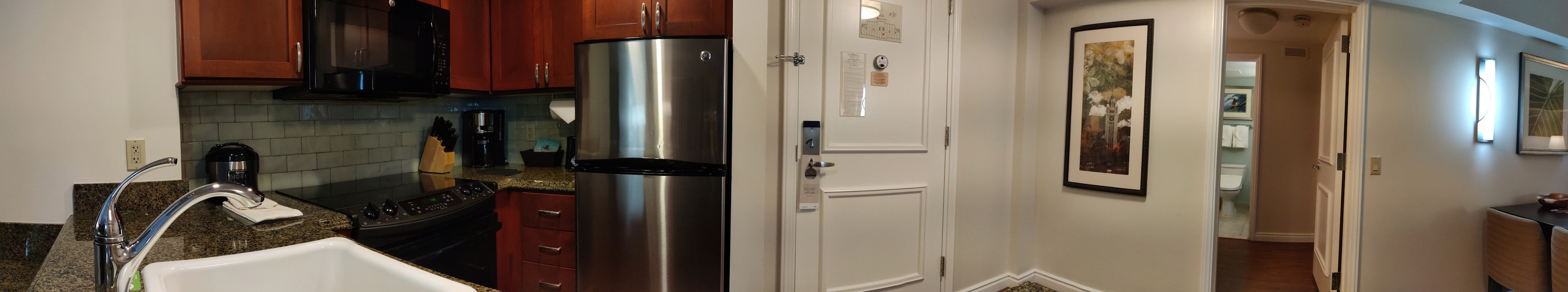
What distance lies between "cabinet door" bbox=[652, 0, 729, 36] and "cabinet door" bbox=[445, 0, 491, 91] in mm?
906

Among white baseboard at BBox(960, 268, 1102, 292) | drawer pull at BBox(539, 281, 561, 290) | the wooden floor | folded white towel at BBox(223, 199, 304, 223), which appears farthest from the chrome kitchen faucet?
the wooden floor

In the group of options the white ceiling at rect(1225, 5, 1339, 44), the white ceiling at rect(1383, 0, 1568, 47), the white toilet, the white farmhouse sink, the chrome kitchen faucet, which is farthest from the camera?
the white toilet

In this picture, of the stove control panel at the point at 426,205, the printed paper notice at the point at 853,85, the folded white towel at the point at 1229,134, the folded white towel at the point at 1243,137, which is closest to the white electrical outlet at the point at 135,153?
the stove control panel at the point at 426,205

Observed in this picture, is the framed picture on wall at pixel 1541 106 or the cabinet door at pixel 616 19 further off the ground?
the cabinet door at pixel 616 19

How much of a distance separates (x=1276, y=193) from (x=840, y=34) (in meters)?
4.05

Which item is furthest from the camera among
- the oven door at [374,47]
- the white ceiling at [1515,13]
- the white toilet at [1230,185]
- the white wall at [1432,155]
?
the white toilet at [1230,185]

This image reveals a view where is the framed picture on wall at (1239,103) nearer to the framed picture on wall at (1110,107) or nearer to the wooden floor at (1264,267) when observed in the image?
the wooden floor at (1264,267)

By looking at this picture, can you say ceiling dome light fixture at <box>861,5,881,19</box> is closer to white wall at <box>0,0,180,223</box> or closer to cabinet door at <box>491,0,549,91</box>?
cabinet door at <box>491,0,549,91</box>

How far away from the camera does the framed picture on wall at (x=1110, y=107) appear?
2.70 meters

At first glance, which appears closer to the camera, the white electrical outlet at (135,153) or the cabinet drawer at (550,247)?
the white electrical outlet at (135,153)

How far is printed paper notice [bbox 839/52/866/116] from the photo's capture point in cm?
244

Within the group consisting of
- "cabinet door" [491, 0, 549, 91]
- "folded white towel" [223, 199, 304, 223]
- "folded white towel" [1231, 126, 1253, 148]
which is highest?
"cabinet door" [491, 0, 549, 91]

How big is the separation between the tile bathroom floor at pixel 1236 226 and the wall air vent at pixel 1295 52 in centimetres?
117

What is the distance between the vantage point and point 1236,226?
4961 mm
